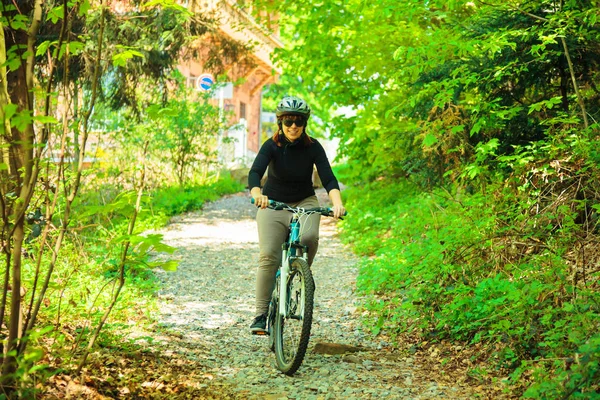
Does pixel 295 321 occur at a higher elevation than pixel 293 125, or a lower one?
lower

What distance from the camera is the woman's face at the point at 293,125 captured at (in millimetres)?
5891

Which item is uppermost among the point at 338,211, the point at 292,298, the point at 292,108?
the point at 292,108

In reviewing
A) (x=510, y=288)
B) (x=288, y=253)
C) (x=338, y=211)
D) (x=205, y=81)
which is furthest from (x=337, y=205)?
(x=205, y=81)

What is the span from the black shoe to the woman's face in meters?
1.51

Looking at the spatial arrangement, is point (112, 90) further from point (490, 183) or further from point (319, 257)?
point (490, 183)

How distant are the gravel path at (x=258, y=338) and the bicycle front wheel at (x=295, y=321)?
0.15 m

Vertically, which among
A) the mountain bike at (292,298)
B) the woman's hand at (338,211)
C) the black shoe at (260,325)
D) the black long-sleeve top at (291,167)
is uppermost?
the black long-sleeve top at (291,167)

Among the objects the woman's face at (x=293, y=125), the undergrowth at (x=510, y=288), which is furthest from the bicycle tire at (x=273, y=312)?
the undergrowth at (x=510, y=288)

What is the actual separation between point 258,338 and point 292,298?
139 centimetres

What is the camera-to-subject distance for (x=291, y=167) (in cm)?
603

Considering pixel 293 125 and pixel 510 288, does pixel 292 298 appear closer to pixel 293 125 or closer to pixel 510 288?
pixel 293 125

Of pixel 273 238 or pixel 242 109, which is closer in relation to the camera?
pixel 273 238

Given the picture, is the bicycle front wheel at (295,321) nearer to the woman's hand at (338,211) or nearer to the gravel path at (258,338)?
the gravel path at (258,338)

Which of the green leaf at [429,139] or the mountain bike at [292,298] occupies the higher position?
the green leaf at [429,139]
